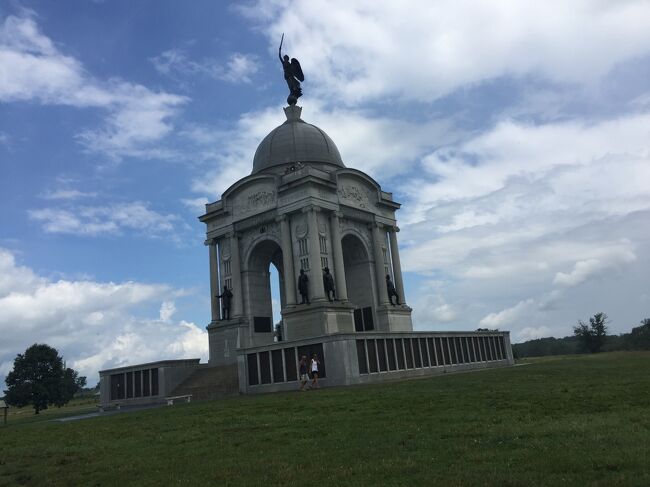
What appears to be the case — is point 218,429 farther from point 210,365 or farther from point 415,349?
point 210,365

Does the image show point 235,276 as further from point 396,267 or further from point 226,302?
point 396,267

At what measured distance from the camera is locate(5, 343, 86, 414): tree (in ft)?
190

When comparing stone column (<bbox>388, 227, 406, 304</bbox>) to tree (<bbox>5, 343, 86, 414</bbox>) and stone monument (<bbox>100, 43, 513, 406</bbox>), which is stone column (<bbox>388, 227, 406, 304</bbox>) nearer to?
stone monument (<bbox>100, 43, 513, 406</bbox>)

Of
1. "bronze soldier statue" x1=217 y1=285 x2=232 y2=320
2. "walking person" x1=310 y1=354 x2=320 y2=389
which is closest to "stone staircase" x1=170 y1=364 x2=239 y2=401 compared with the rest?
"bronze soldier statue" x1=217 y1=285 x2=232 y2=320

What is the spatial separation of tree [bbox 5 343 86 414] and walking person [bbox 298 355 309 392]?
38.5 metres

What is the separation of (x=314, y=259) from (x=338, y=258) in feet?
8.26

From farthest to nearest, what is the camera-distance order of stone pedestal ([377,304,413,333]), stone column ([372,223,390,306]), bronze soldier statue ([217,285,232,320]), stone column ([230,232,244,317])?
stone column ([372,223,390,306])
stone pedestal ([377,304,413,333])
bronze soldier statue ([217,285,232,320])
stone column ([230,232,244,317])

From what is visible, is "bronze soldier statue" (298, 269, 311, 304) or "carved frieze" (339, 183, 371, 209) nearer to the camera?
"bronze soldier statue" (298, 269, 311, 304)

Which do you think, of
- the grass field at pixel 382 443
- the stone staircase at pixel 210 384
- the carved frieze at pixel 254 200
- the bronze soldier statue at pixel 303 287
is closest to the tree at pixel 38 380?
the stone staircase at pixel 210 384

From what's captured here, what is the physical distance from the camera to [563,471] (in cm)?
825

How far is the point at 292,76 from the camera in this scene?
54156 mm

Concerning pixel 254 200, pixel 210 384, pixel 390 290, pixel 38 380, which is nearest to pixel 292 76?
pixel 254 200

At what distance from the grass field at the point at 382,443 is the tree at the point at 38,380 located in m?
43.2

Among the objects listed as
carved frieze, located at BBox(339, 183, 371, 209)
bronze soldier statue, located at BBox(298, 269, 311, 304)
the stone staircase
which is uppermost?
carved frieze, located at BBox(339, 183, 371, 209)
